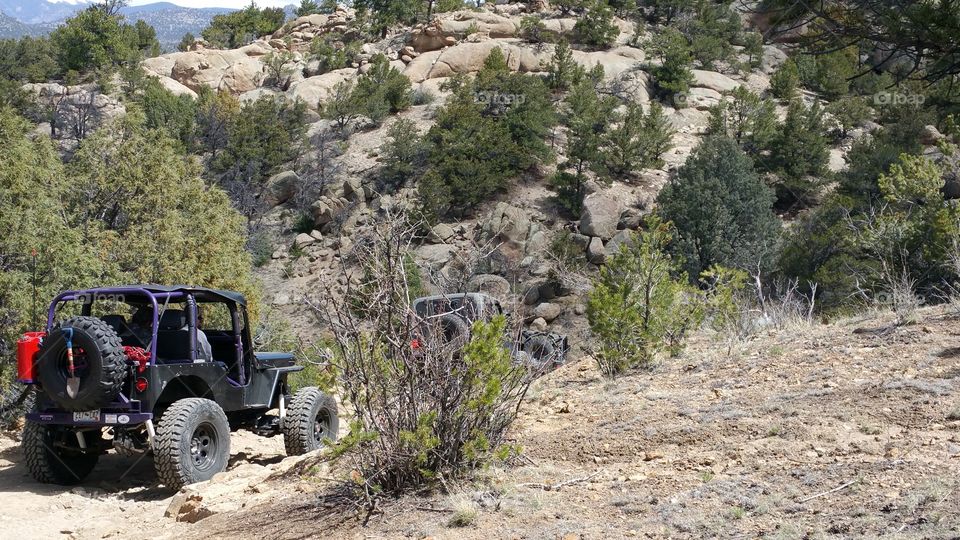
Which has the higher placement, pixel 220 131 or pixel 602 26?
pixel 602 26

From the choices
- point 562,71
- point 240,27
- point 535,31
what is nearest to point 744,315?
point 562,71

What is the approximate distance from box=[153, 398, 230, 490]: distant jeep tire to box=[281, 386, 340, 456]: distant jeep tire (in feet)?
2.73

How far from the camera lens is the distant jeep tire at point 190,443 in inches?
306

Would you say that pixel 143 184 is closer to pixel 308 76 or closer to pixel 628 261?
pixel 628 261

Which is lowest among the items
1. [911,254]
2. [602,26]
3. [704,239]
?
[704,239]

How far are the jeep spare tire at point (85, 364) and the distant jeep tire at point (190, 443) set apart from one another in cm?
57

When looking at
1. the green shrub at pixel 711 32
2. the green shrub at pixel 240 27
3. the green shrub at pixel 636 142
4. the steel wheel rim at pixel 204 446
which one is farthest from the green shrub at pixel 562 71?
the steel wheel rim at pixel 204 446

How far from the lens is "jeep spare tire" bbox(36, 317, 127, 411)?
7586 millimetres

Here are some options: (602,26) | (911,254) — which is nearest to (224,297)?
(911,254)

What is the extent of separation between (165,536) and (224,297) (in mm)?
3192

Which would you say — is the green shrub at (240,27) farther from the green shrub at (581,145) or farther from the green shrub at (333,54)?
the green shrub at (581,145)

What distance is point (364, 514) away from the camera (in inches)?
223

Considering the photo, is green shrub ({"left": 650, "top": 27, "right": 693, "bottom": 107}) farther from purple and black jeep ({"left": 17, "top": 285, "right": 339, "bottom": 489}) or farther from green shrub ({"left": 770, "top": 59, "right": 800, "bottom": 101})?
purple and black jeep ({"left": 17, "top": 285, "right": 339, "bottom": 489})

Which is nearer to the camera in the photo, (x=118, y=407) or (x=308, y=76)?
(x=118, y=407)
